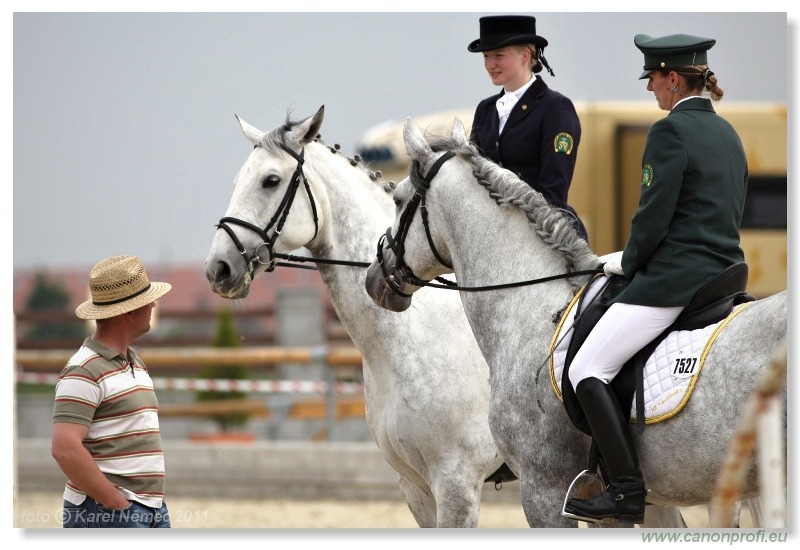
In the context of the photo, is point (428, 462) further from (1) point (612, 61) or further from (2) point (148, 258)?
(2) point (148, 258)

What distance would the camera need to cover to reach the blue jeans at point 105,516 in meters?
3.33

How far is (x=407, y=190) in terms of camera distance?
4008 mm

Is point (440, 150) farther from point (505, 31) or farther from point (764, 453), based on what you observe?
point (764, 453)

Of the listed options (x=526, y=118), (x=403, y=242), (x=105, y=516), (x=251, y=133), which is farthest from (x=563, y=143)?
(x=105, y=516)

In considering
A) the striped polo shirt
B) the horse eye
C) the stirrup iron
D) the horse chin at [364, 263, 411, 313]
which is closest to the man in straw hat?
the striped polo shirt

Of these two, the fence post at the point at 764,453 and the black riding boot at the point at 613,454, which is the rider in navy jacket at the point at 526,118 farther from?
the fence post at the point at 764,453

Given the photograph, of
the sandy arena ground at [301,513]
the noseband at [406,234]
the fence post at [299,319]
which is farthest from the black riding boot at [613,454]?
the fence post at [299,319]

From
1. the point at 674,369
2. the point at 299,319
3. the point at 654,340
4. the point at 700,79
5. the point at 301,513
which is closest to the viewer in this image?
the point at 674,369

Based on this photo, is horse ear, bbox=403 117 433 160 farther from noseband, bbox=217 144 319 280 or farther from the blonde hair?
the blonde hair

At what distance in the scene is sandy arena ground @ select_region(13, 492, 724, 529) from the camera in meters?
7.35

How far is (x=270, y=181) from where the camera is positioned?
462 cm

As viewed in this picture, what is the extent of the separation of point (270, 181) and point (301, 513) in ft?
12.9

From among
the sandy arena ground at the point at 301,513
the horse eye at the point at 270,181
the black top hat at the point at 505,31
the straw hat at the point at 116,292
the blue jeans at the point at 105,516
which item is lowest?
the sandy arena ground at the point at 301,513

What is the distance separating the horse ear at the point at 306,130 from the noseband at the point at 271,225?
0.05 m
